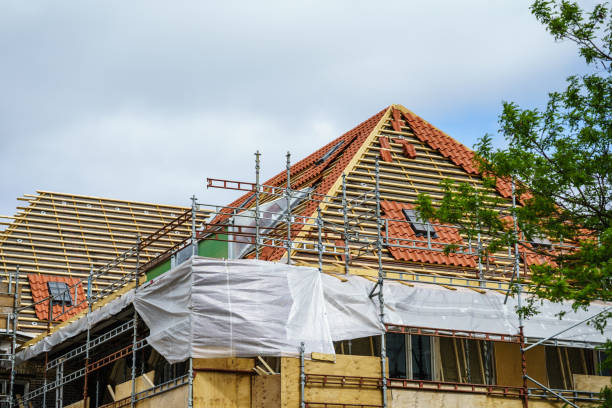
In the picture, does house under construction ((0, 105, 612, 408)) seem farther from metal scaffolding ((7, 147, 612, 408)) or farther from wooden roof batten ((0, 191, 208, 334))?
wooden roof batten ((0, 191, 208, 334))

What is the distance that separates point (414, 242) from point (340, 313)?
3.69 m

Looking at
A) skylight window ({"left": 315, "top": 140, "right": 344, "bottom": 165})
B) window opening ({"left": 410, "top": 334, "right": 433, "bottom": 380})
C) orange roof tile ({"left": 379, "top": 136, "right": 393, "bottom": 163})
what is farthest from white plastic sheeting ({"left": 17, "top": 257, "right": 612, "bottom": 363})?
skylight window ({"left": 315, "top": 140, "right": 344, "bottom": 165})

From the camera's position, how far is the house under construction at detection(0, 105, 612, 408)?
69.9 feet

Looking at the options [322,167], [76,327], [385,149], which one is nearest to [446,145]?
[385,149]

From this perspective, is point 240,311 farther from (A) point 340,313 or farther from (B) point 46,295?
(B) point 46,295

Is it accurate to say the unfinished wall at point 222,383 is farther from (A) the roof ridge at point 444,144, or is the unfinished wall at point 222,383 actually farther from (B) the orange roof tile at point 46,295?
(B) the orange roof tile at point 46,295

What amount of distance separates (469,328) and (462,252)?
205cm

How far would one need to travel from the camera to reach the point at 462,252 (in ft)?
81.7

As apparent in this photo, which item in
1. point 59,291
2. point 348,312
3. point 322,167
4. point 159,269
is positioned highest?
point 322,167

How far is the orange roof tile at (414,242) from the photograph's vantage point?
24953 millimetres

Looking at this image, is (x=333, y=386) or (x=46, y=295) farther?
(x=46, y=295)

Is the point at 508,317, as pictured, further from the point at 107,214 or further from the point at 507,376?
the point at 107,214

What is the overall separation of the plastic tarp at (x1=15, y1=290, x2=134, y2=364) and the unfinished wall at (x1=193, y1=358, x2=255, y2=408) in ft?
12.2

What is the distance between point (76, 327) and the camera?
2783 centimetres
